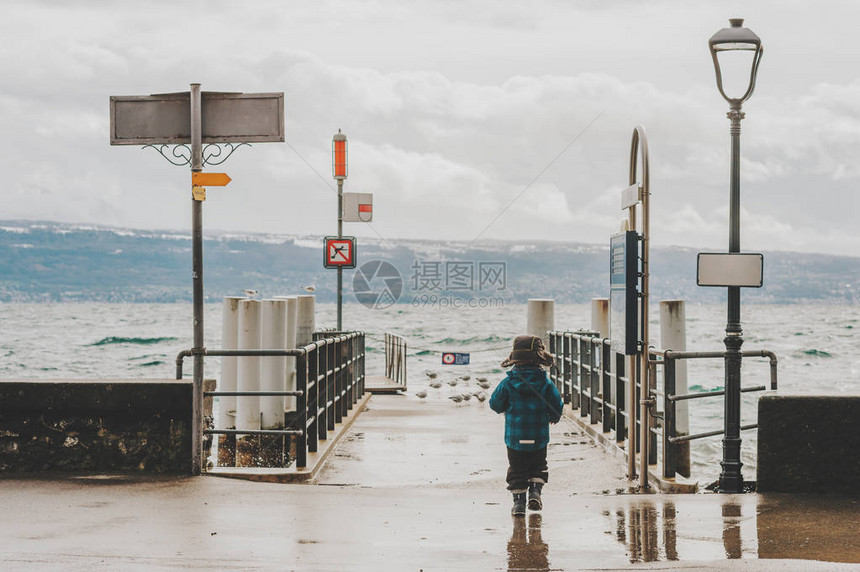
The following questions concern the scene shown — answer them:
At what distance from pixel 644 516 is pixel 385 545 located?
6.69ft

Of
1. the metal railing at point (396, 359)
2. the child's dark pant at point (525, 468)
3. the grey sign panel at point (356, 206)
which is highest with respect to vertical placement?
the grey sign panel at point (356, 206)

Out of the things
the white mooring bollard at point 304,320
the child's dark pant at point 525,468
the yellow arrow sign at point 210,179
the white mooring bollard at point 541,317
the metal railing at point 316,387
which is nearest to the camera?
the child's dark pant at point 525,468

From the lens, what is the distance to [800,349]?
65.5m

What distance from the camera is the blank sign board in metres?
9.52

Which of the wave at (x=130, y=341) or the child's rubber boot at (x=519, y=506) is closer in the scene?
the child's rubber boot at (x=519, y=506)

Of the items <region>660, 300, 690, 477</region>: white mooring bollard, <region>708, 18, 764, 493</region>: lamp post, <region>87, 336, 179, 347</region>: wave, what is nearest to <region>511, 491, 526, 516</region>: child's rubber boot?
<region>708, 18, 764, 493</region>: lamp post

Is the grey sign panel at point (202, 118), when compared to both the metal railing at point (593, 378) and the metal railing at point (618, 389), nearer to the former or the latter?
the metal railing at point (618, 389)

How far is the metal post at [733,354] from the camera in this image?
→ 9.72 m

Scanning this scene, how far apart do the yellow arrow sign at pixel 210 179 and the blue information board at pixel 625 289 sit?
3.28 m

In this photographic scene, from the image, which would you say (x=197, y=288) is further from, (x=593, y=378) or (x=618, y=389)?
(x=593, y=378)

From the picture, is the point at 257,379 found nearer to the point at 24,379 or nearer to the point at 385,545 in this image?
the point at 24,379

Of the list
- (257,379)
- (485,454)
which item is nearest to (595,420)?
(485,454)

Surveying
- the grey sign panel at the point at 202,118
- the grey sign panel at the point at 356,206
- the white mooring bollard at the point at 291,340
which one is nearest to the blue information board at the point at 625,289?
the grey sign panel at the point at 202,118

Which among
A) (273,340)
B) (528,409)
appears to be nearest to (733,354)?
(528,409)
